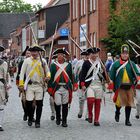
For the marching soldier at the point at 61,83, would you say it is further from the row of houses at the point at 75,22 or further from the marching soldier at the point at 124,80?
the row of houses at the point at 75,22

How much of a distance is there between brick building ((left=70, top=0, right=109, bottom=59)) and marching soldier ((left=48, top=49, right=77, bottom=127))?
26473mm

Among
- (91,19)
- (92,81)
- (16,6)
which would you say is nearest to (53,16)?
(91,19)

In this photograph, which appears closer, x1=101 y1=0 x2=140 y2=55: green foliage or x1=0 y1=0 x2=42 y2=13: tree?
x1=101 y1=0 x2=140 y2=55: green foliage

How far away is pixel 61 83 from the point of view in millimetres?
13148

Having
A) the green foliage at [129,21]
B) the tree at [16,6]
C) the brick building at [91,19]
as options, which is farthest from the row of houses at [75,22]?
the tree at [16,6]

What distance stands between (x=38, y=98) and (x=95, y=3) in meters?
30.1

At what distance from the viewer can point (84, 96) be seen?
14125 mm

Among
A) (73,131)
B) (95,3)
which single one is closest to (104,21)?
(95,3)

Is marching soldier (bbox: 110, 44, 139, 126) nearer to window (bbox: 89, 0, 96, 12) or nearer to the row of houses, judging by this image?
the row of houses

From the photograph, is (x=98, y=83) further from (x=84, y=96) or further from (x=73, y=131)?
(x=73, y=131)

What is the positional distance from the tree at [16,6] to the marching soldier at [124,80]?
114m

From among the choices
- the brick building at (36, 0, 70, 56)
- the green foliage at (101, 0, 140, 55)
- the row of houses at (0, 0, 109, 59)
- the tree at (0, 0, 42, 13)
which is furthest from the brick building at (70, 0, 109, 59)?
the tree at (0, 0, 42, 13)

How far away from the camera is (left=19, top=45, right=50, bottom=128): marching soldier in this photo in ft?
41.8

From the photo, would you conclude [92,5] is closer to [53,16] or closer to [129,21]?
[129,21]
